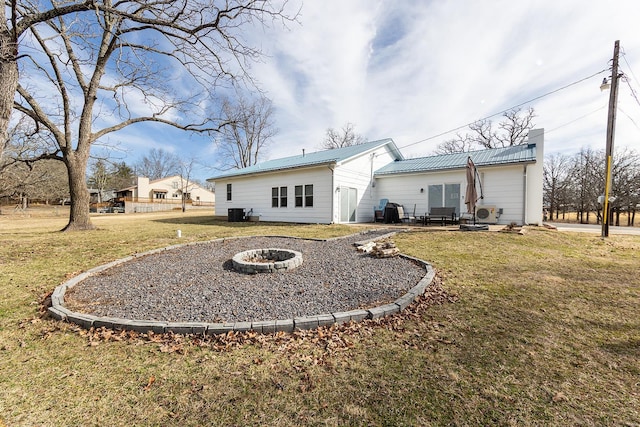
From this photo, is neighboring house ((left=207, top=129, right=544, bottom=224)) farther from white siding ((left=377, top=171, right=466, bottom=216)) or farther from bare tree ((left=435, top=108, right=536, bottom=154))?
bare tree ((left=435, top=108, right=536, bottom=154))

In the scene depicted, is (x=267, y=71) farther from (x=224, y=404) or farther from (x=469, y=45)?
(x=224, y=404)

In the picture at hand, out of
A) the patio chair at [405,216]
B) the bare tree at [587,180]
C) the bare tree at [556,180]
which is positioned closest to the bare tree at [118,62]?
the patio chair at [405,216]

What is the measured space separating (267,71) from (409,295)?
7.76 m

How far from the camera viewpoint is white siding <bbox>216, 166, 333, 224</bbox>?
1310 cm

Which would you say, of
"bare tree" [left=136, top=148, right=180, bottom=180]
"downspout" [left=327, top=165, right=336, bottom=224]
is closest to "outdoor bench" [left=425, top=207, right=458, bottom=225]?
"downspout" [left=327, top=165, right=336, bottom=224]

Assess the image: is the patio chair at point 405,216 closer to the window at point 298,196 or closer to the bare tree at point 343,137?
the window at point 298,196

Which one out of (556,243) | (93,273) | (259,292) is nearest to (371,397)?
(259,292)

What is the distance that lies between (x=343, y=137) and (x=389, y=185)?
20.3 meters

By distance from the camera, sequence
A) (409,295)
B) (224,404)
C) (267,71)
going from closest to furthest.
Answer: (224,404)
(409,295)
(267,71)

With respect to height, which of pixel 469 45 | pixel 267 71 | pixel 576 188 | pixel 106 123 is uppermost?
pixel 469 45

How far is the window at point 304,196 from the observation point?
1377cm

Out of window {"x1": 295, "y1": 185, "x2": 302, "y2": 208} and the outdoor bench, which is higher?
window {"x1": 295, "y1": 185, "x2": 302, "y2": 208}

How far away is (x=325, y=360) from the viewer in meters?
2.31

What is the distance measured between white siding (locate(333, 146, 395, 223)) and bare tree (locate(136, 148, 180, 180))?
163 feet
